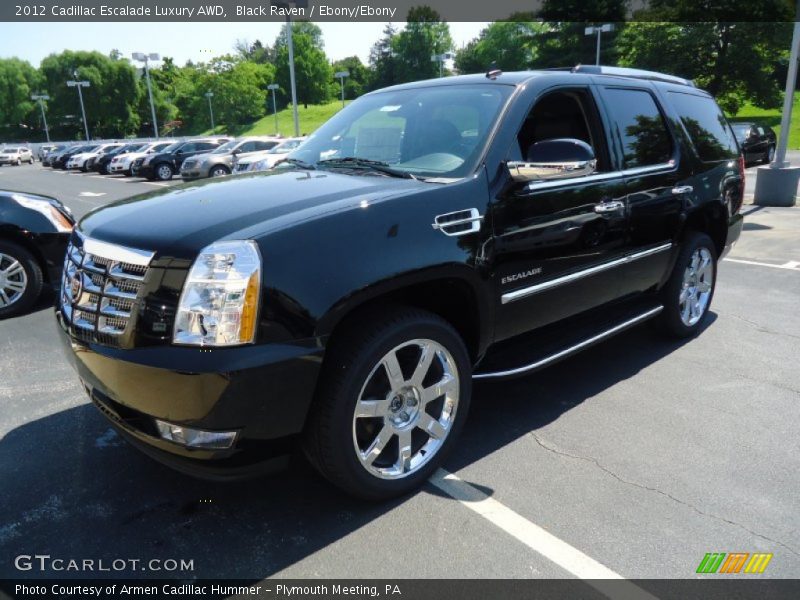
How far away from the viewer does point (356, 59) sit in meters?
125

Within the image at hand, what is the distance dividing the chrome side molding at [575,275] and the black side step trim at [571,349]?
377 mm

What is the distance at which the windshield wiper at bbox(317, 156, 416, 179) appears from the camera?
3.14m

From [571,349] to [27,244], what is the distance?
5222 millimetres

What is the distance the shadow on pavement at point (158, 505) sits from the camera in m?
2.45

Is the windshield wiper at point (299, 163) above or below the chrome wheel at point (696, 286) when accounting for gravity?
above

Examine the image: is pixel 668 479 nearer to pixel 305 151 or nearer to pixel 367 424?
pixel 367 424

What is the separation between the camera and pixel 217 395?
219cm

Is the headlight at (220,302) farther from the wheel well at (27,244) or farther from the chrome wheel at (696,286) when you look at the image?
the wheel well at (27,244)

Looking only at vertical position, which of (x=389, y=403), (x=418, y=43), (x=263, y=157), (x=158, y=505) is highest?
(x=418, y=43)

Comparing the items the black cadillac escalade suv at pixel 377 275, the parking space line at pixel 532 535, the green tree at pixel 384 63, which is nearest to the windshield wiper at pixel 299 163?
the black cadillac escalade suv at pixel 377 275

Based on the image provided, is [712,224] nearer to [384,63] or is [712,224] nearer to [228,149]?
[228,149]

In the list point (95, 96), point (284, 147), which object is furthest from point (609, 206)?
point (95, 96)

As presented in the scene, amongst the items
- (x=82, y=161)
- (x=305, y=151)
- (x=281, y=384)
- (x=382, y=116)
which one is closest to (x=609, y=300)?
(x=382, y=116)

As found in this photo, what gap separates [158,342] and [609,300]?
2876 millimetres
